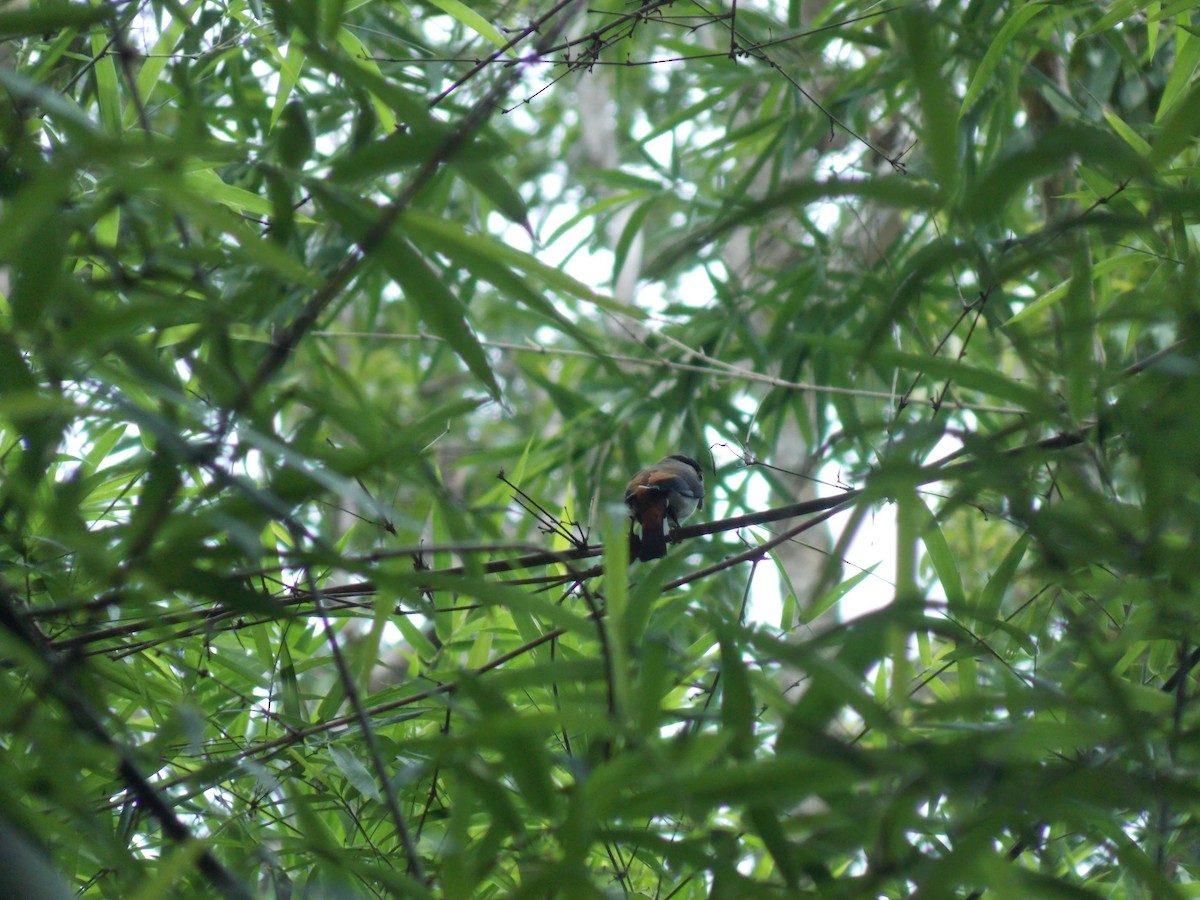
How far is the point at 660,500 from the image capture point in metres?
1.72

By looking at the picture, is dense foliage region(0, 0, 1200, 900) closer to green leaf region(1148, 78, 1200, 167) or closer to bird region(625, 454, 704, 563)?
green leaf region(1148, 78, 1200, 167)

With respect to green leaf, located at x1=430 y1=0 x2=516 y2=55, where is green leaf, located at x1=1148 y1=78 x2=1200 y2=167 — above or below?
below

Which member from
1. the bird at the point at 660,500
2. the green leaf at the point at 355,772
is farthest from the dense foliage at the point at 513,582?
the bird at the point at 660,500

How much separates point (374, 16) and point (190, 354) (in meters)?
1.66

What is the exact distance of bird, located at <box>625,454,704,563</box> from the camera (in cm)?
160

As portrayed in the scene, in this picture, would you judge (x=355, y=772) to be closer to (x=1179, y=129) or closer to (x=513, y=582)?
(x=513, y=582)

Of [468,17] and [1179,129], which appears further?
[468,17]

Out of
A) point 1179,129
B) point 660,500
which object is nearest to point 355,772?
point 660,500

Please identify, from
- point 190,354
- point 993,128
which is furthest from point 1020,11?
point 190,354

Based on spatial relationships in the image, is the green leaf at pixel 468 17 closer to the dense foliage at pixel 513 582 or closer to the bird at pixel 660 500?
the dense foliage at pixel 513 582

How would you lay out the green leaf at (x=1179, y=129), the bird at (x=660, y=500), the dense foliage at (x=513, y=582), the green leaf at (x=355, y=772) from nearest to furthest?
the dense foliage at (x=513, y=582) < the green leaf at (x=1179, y=129) < the green leaf at (x=355, y=772) < the bird at (x=660, y=500)

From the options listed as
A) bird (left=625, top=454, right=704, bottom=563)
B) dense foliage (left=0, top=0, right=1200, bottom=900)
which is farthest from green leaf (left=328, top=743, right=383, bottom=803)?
bird (left=625, top=454, right=704, bottom=563)

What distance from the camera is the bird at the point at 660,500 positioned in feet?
5.25

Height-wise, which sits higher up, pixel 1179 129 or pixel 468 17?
pixel 468 17
